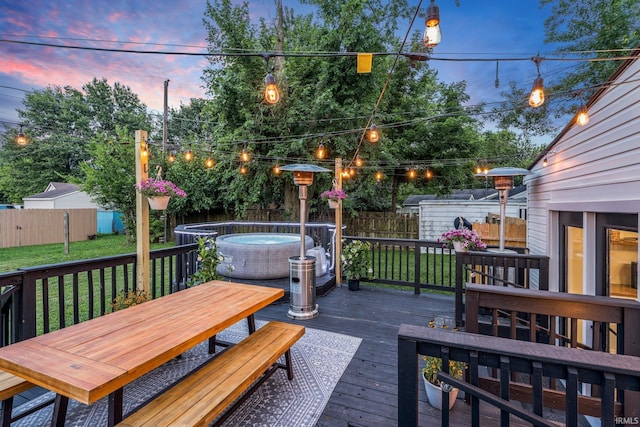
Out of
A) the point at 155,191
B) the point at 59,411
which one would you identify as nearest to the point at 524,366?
the point at 59,411

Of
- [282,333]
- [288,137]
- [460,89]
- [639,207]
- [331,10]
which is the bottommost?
[282,333]

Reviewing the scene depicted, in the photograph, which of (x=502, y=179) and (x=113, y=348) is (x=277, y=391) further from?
(x=502, y=179)

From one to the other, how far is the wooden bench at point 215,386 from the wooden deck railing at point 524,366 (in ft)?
3.38

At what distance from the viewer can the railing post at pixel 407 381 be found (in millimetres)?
1270

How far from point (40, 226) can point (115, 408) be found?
1398cm

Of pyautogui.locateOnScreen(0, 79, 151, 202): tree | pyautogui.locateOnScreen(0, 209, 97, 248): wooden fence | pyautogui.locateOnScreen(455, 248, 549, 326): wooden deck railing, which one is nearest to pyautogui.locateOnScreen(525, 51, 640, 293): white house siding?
pyautogui.locateOnScreen(455, 248, 549, 326): wooden deck railing

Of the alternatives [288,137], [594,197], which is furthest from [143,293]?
[288,137]

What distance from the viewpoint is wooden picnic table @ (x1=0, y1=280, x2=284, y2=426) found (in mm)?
1390

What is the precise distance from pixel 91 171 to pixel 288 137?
7.48 m

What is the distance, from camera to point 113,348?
1.68m

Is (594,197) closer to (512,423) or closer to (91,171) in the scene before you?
(512,423)

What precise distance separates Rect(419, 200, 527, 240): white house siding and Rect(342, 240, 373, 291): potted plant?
22.1ft

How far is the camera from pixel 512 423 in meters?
1.90

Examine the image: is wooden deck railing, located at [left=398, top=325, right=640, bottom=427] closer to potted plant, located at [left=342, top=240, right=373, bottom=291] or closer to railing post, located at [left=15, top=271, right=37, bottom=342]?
railing post, located at [left=15, top=271, right=37, bottom=342]
